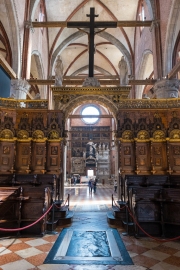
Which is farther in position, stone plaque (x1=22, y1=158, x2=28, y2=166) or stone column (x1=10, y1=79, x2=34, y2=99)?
stone column (x1=10, y1=79, x2=34, y2=99)

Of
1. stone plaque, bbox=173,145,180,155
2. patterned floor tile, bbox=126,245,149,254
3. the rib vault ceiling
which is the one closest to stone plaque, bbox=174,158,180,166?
stone plaque, bbox=173,145,180,155

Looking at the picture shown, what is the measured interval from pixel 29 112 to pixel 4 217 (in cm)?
573

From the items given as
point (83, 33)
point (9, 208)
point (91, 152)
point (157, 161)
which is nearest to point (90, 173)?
point (91, 152)

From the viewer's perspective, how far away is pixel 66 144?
499 inches

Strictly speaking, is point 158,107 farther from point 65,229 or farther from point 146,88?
point 146,88

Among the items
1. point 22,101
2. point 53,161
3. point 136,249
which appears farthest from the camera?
point 22,101

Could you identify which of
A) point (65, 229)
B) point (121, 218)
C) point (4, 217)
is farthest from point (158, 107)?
point (4, 217)

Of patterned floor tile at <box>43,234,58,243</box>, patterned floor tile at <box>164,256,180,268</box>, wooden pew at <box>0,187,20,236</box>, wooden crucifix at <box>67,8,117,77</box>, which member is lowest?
patterned floor tile at <box>43,234,58,243</box>

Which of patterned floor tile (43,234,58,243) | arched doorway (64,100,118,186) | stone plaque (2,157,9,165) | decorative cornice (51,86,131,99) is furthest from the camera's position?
arched doorway (64,100,118,186)

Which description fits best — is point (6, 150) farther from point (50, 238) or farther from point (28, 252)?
point (28, 252)

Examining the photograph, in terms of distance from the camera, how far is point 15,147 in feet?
32.4

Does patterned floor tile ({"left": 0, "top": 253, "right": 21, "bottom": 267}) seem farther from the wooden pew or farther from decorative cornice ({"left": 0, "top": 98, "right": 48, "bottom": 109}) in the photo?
decorative cornice ({"left": 0, "top": 98, "right": 48, "bottom": 109})

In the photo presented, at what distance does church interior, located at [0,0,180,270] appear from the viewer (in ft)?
15.2

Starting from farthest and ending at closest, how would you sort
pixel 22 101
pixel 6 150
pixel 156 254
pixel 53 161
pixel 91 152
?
pixel 91 152 < pixel 22 101 < pixel 53 161 < pixel 6 150 < pixel 156 254
